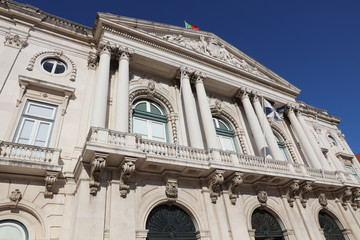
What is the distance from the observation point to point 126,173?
8.08m

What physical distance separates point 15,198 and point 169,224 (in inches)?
208

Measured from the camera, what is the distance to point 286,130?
59.3 ft

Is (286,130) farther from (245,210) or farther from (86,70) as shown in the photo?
(86,70)

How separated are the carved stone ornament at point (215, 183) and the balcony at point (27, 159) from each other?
19.1ft

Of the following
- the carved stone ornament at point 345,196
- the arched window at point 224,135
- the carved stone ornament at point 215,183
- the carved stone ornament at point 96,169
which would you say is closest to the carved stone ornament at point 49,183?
the carved stone ornament at point 96,169

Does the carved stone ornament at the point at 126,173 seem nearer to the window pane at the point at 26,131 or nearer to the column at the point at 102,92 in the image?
the column at the point at 102,92

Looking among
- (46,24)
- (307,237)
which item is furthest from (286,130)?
(46,24)

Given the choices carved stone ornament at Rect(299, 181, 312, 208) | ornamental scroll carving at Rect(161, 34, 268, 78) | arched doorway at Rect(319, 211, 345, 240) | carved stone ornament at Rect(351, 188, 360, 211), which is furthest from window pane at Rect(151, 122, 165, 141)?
carved stone ornament at Rect(351, 188, 360, 211)

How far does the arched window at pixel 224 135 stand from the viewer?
14099 millimetres

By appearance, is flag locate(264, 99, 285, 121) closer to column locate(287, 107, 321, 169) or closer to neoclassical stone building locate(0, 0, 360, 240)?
neoclassical stone building locate(0, 0, 360, 240)

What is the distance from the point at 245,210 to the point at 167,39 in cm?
1064

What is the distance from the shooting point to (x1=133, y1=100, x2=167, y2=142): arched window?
11.7 meters

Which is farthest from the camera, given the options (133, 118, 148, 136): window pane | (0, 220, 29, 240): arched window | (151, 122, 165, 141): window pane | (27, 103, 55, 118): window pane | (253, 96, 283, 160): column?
(253, 96, 283, 160): column

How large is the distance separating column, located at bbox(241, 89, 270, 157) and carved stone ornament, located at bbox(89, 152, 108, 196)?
Result: 883cm
